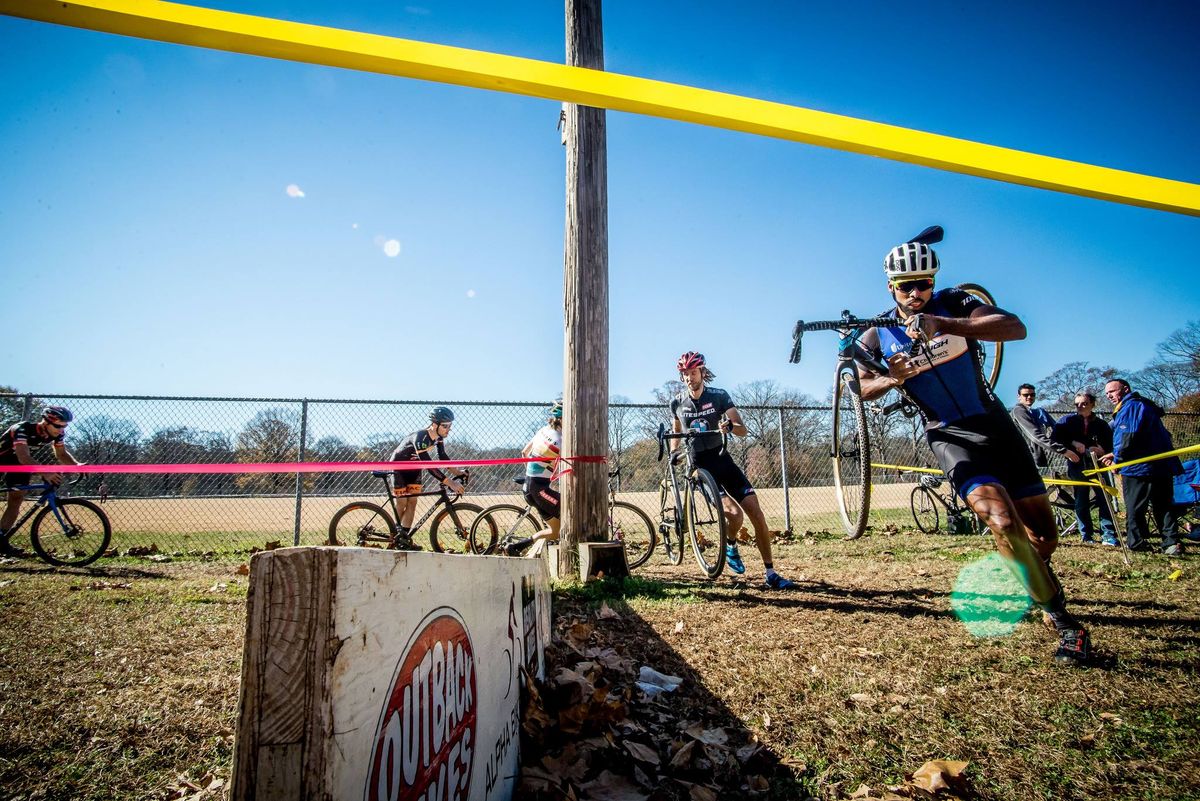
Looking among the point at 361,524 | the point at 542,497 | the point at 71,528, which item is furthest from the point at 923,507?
the point at 71,528

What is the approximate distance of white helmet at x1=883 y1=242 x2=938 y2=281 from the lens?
3.52 m

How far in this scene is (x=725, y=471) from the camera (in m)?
5.43

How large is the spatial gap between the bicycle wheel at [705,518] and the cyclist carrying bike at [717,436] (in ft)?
0.38

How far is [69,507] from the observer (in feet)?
22.9

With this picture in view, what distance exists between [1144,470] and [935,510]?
308cm

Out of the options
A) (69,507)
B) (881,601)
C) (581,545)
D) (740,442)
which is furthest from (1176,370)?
(69,507)

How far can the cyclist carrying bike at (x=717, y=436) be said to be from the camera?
17.3ft

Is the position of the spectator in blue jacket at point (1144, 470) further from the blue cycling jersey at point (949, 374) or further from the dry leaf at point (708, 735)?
the dry leaf at point (708, 735)

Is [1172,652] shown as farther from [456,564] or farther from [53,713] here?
[53,713]

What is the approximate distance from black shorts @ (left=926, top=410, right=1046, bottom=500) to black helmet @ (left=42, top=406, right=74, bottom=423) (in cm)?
1020

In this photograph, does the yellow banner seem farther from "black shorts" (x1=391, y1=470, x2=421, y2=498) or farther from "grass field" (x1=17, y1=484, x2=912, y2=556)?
"grass field" (x1=17, y1=484, x2=912, y2=556)

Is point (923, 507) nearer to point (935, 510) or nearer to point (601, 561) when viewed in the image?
point (935, 510)

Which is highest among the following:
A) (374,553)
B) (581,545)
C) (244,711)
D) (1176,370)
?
(1176,370)

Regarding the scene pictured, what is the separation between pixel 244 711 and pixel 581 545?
4.60 m
